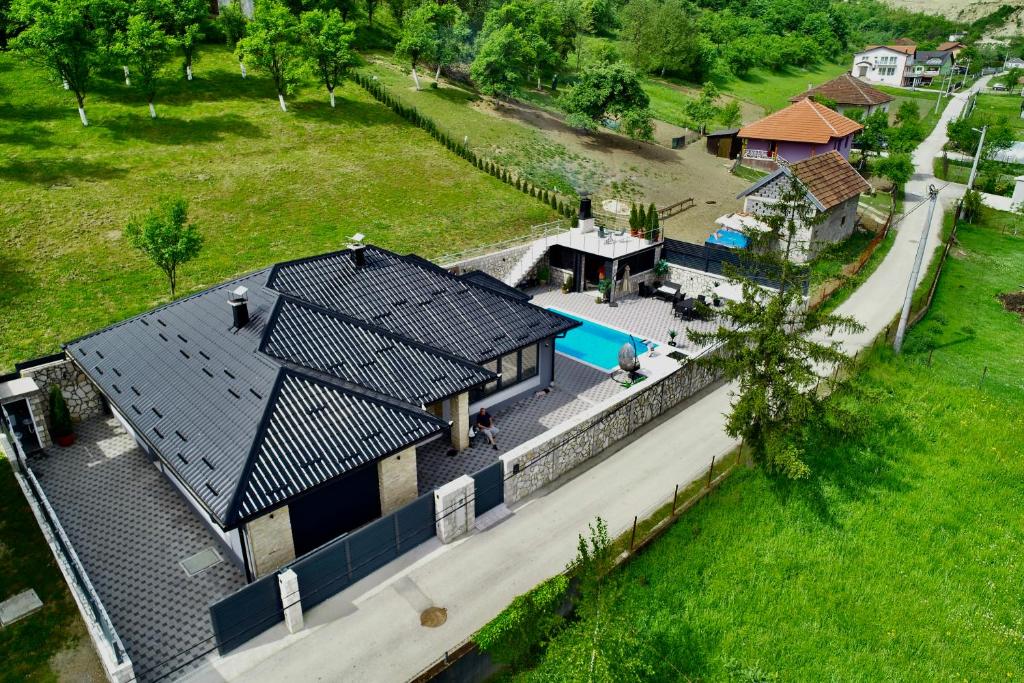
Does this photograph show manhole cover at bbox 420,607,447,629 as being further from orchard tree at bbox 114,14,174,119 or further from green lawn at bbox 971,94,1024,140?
green lawn at bbox 971,94,1024,140

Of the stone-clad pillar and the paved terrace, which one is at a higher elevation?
the stone-clad pillar

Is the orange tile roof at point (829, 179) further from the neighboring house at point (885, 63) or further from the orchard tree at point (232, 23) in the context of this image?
the neighboring house at point (885, 63)

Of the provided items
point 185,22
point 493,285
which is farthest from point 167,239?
point 185,22

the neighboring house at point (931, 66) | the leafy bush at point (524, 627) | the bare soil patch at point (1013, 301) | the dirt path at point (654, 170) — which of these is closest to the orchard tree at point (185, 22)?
the dirt path at point (654, 170)

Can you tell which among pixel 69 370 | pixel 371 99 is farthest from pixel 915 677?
pixel 371 99

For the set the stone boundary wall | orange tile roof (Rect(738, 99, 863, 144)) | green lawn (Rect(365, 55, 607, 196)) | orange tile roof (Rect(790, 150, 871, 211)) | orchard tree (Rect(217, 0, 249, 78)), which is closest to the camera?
the stone boundary wall

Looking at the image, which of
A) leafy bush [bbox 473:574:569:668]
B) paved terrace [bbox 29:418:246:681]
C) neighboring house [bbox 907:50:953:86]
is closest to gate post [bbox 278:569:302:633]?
paved terrace [bbox 29:418:246:681]
